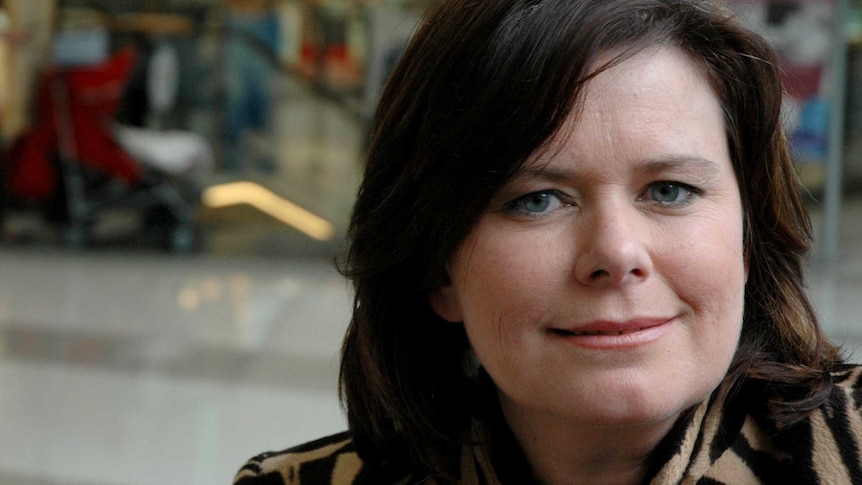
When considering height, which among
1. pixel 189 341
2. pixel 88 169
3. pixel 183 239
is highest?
pixel 88 169

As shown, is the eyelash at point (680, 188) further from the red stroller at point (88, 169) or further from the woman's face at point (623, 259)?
the red stroller at point (88, 169)

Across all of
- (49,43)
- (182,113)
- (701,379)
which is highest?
(49,43)

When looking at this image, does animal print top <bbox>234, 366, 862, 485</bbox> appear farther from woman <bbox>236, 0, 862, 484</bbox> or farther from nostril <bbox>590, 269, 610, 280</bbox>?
nostril <bbox>590, 269, 610, 280</bbox>

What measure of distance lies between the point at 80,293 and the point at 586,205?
599 centimetres

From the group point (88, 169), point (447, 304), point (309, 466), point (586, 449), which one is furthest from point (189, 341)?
point (586, 449)

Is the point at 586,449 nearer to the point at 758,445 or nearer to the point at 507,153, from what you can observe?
the point at 758,445

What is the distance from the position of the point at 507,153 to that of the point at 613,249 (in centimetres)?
16

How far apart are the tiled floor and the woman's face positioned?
718 millimetres

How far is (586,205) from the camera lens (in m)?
1.09

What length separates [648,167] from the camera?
1.08 meters

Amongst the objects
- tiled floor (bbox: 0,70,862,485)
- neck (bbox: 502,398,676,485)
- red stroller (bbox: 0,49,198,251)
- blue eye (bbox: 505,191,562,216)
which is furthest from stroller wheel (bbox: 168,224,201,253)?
blue eye (bbox: 505,191,562,216)

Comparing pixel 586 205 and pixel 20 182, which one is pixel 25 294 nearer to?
pixel 20 182

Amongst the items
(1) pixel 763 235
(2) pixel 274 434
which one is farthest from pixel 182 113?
(1) pixel 763 235

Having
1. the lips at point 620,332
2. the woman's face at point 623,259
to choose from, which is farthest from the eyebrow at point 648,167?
the lips at point 620,332
